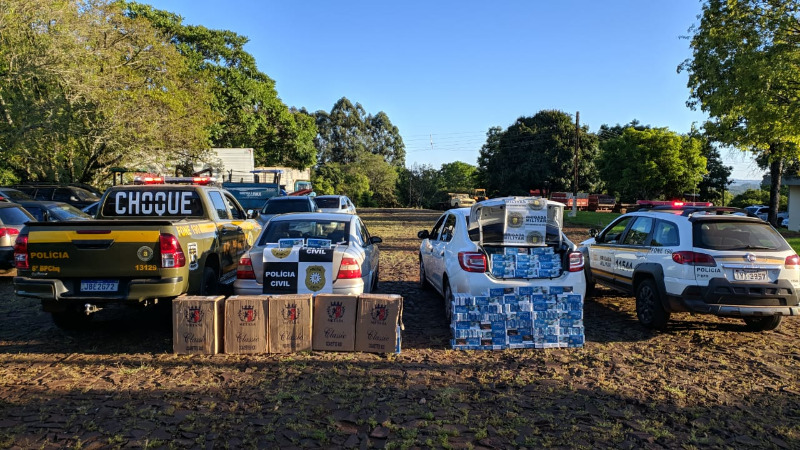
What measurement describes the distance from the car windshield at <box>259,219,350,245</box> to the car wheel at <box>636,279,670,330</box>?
4.23 m

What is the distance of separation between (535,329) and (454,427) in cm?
Answer: 246

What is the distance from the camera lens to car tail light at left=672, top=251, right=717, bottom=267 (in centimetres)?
625

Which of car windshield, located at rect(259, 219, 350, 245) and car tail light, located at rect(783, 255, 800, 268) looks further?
car windshield, located at rect(259, 219, 350, 245)

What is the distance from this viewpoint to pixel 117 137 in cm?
2264

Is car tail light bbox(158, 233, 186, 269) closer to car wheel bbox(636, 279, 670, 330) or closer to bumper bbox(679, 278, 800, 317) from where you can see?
car wheel bbox(636, 279, 670, 330)

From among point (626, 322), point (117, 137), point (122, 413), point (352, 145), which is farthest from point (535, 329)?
point (352, 145)

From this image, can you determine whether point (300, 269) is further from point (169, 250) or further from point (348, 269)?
point (169, 250)

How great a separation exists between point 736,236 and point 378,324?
468 centimetres

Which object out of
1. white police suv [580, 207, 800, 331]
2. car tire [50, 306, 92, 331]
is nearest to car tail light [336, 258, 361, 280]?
car tire [50, 306, 92, 331]

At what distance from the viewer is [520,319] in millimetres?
6230

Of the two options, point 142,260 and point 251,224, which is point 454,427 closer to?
point 142,260

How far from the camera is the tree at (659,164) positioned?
139 feet

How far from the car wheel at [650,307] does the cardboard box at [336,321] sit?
406 cm

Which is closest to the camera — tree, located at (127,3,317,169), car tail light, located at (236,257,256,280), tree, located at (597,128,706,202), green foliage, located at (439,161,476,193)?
car tail light, located at (236,257,256,280)
